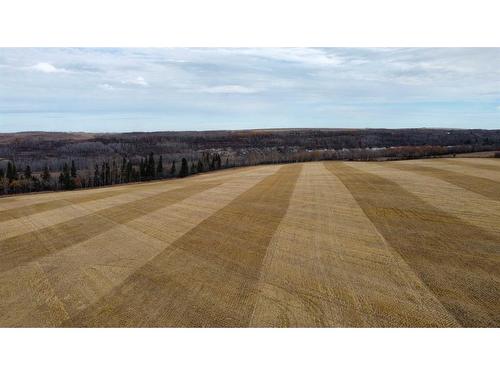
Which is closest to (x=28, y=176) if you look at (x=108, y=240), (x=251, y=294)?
(x=108, y=240)

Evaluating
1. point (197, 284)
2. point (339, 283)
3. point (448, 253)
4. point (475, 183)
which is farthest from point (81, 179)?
point (448, 253)

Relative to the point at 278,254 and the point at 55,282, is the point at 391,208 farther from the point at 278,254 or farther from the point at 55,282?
the point at 55,282

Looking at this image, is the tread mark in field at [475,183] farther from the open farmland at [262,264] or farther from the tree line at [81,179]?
the tree line at [81,179]

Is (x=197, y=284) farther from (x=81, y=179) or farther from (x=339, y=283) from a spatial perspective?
(x=81, y=179)

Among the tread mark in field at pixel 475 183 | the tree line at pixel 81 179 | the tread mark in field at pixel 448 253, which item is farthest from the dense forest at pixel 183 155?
the tread mark in field at pixel 448 253

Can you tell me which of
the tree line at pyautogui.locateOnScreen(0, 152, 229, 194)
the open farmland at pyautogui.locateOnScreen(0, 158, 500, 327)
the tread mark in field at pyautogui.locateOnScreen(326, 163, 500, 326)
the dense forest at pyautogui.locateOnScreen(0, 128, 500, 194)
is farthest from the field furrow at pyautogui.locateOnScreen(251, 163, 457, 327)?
the tree line at pyautogui.locateOnScreen(0, 152, 229, 194)

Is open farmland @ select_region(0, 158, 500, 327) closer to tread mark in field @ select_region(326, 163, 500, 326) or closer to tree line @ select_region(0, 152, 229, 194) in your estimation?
tread mark in field @ select_region(326, 163, 500, 326)
